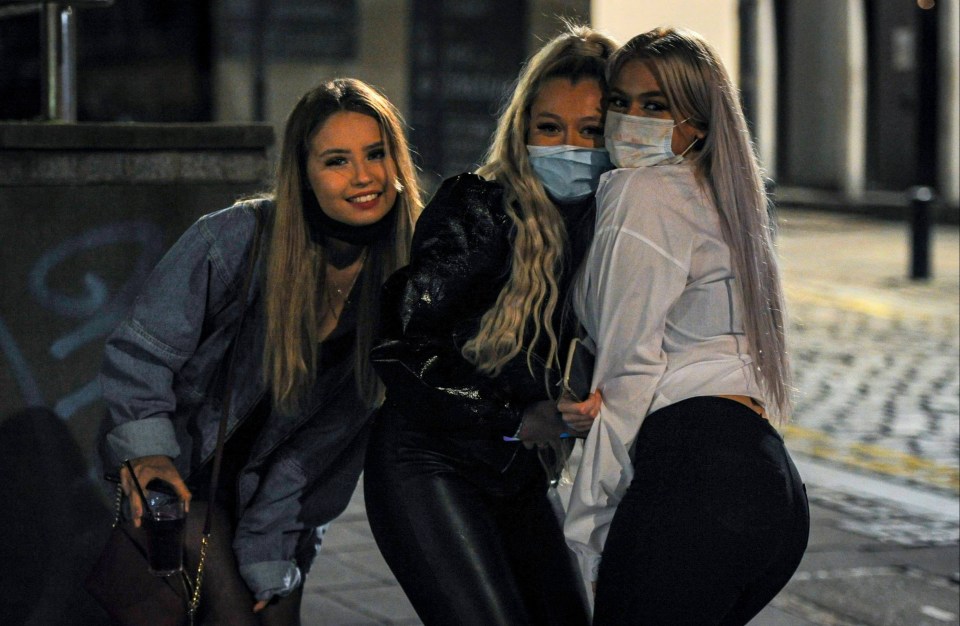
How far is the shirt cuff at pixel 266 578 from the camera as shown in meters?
3.36

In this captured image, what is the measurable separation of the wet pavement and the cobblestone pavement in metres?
0.01

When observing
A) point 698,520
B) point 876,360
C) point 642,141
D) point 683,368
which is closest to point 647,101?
point 642,141

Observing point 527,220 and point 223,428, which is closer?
point 527,220

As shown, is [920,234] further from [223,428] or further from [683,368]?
[683,368]

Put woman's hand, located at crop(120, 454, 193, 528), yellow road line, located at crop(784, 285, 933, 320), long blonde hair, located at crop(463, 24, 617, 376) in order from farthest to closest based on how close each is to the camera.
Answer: yellow road line, located at crop(784, 285, 933, 320) < woman's hand, located at crop(120, 454, 193, 528) < long blonde hair, located at crop(463, 24, 617, 376)

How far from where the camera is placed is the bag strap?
10.6ft

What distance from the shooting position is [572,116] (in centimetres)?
306

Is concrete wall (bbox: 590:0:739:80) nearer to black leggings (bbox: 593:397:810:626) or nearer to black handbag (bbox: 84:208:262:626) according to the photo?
black handbag (bbox: 84:208:262:626)

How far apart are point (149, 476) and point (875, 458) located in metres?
5.02

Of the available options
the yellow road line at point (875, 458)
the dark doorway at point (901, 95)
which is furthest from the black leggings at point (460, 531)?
the dark doorway at point (901, 95)

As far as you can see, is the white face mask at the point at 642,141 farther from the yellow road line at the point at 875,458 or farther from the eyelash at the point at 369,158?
the yellow road line at the point at 875,458

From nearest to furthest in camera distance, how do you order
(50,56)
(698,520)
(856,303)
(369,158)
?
(698,520), (369,158), (50,56), (856,303)

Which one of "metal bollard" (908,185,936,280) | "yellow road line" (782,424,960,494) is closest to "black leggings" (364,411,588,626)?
A: "yellow road line" (782,424,960,494)

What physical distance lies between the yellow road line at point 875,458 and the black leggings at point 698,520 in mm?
4398
